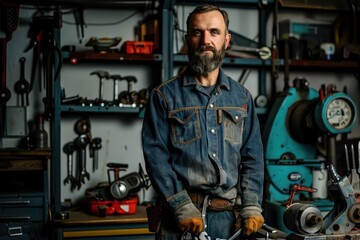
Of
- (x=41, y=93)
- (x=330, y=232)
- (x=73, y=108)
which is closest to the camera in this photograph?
(x=330, y=232)

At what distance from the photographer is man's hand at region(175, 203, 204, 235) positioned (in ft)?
6.42

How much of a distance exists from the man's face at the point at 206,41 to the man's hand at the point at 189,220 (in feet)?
1.71

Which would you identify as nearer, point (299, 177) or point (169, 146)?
point (169, 146)

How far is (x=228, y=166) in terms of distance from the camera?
6.91 feet

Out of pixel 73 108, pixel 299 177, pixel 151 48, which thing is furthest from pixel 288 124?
pixel 73 108

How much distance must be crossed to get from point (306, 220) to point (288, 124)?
1395 mm

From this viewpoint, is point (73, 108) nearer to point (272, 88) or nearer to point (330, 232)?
point (272, 88)

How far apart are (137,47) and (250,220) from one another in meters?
1.70

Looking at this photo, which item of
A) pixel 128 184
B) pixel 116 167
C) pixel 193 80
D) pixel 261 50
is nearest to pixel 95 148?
pixel 116 167

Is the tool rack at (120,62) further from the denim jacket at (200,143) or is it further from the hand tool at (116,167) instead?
the denim jacket at (200,143)

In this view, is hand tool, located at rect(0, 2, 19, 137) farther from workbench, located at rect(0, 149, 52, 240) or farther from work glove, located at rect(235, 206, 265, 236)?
work glove, located at rect(235, 206, 265, 236)

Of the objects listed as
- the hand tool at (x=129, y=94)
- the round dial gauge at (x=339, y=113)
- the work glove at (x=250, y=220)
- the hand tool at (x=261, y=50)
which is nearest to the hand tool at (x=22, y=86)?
the hand tool at (x=129, y=94)

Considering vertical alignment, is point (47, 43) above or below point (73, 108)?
above

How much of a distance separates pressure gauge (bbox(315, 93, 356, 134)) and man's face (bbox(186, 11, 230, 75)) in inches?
53.4
